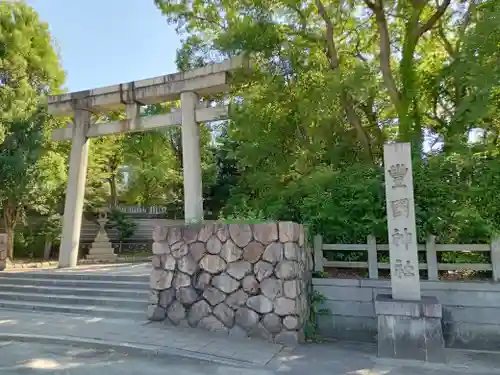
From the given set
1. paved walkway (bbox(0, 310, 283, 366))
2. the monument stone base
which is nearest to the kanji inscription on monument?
the monument stone base

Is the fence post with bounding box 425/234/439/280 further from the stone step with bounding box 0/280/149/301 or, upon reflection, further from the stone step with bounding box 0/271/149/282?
the stone step with bounding box 0/271/149/282

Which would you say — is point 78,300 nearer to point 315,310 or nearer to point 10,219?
point 315,310

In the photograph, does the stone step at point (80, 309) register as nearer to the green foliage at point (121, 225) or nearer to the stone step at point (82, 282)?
the stone step at point (82, 282)

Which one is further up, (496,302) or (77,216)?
(77,216)

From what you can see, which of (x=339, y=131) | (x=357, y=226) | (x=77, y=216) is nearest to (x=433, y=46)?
(x=339, y=131)

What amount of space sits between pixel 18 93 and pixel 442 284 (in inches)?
569

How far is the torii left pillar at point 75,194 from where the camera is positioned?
11.4m

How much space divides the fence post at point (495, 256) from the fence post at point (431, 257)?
751 millimetres

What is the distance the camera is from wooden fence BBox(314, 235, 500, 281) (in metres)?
5.50

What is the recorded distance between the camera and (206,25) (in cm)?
1120

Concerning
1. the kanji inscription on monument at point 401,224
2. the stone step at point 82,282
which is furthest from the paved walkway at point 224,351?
the stone step at point 82,282

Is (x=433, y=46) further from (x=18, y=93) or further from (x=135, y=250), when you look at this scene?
(x=135, y=250)

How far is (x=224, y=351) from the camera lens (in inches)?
195

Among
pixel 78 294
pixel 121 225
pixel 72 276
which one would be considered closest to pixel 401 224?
pixel 78 294
